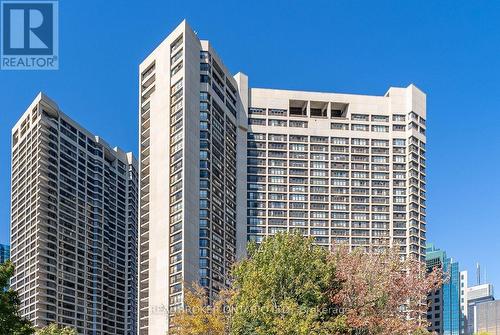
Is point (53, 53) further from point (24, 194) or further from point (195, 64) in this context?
point (24, 194)

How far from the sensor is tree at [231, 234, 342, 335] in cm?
2544

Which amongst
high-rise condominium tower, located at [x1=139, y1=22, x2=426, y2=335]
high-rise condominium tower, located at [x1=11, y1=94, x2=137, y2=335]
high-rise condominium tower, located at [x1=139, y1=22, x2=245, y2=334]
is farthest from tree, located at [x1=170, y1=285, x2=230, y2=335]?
high-rise condominium tower, located at [x1=11, y1=94, x2=137, y2=335]

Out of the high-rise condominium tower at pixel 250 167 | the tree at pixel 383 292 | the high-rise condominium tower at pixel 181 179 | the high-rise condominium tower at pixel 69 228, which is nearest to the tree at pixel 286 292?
the tree at pixel 383 292

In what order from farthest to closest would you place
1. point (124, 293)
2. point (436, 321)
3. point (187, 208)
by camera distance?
point (436, 321), point (124, 293), point (187, 208)

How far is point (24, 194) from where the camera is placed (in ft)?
344

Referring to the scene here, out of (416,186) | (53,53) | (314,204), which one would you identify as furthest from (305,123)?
(53,53)

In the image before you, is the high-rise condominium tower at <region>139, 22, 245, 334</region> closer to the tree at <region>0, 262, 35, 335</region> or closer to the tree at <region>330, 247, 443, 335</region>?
the tree at <region>330, 247, 443, 335</region>

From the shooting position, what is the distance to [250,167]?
10094cm

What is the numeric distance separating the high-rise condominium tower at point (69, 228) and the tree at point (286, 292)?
77663 mm

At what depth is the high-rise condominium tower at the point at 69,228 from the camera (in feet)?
322

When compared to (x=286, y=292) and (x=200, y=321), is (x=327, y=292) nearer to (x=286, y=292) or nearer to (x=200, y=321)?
(x=286, y=292)

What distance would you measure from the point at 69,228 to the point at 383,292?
300 ft

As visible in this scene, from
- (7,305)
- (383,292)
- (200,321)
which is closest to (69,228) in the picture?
(200,321)

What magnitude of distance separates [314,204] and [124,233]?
50742mm
